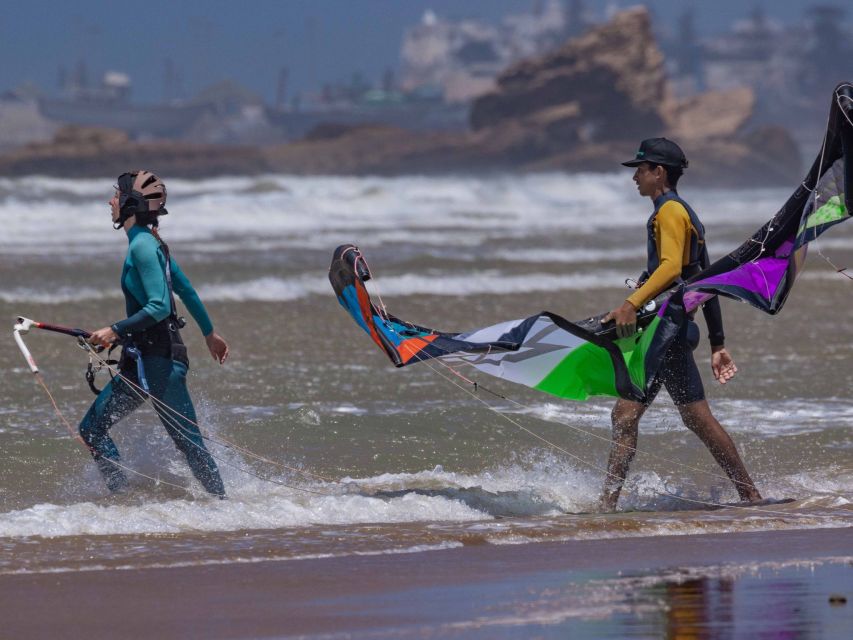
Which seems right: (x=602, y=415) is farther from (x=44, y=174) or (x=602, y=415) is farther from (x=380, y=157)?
(x=380, y=157)

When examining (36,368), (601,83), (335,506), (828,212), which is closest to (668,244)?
(828,212)

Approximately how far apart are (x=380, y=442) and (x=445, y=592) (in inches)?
138

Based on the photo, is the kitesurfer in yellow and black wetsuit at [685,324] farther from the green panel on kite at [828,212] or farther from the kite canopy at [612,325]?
the green panel on kite at [828,212]

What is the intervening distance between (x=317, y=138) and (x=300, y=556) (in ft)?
290

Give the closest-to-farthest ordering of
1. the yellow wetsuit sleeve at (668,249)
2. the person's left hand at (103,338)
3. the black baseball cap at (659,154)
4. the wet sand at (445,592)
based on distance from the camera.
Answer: the wet sand at (445,592)
the person's left hand at (103,338)
the yellow wetsuit sleeve at (668,249)
the black baseball cap at (659,154)

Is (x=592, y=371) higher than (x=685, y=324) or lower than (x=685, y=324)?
lower

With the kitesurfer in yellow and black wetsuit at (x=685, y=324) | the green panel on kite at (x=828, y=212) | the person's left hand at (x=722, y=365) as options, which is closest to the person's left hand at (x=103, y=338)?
the kitesurfer in yellow and black wetsuit at (x=685, y=324)

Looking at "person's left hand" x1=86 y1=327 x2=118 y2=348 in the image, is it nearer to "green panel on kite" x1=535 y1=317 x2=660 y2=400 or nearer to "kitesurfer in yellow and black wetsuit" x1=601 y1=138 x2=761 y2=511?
"green panel on kite" x1=535 y1=317 x2=660 y2=400

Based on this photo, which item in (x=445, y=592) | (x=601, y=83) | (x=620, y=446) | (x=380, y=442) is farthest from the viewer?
(x=601, y=83)

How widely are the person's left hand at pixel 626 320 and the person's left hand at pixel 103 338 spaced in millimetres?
2220

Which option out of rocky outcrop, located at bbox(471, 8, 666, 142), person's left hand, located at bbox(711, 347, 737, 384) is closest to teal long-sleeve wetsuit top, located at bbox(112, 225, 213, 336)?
person's left hand, located at bbox(711, 347, 737, 384)

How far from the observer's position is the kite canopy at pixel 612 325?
6789mm

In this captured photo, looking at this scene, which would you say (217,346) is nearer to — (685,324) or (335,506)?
(335,506)

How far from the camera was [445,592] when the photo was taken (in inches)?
216
